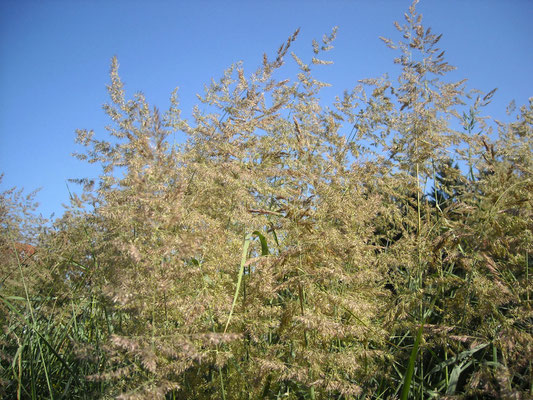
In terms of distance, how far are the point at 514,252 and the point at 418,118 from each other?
1.28 meters

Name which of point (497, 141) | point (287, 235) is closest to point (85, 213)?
point (287, 235)

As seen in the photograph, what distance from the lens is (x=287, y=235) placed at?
231 centimetres

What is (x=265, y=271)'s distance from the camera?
76.8 inches

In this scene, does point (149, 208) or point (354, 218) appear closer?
point (149, 208)

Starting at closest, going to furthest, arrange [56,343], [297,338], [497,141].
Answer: [297,338]
[56,343]
[497,141]

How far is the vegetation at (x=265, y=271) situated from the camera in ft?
5.72

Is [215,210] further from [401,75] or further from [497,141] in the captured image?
[497,141]

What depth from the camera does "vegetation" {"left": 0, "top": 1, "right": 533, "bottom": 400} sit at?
5.72 ft

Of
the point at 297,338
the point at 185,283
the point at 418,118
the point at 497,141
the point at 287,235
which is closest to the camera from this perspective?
the point at 185,283

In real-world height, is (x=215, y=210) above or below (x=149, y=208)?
above

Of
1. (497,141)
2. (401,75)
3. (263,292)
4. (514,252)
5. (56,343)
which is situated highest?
(401,75)

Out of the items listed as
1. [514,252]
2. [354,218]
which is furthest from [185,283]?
[514,252]

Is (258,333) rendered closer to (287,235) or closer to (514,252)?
(287,235)

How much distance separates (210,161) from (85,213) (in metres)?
0.81
